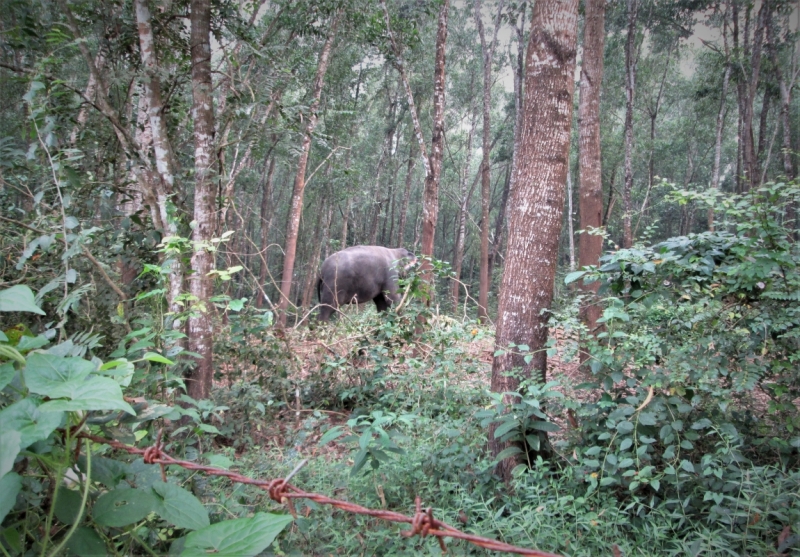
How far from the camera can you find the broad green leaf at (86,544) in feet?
3.92

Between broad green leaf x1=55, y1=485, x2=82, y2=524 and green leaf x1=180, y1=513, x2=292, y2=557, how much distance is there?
13.3 inches

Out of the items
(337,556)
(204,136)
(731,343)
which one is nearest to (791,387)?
(731,343)

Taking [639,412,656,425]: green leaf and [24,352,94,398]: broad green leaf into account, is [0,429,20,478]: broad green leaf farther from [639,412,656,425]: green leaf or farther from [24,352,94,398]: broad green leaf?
[639,412,656,425]: green leaf

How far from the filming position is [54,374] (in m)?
1.19

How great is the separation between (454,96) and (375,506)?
2368 cm

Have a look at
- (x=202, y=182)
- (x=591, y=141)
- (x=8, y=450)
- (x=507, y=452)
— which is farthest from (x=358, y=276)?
(x=8, y=450)

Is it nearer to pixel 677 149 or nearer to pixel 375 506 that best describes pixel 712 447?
pixel 375 506

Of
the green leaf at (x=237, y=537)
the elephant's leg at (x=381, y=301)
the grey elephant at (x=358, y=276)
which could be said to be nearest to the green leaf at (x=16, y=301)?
the green leaf at (x=237, y=537)

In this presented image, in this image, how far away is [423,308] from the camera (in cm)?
530

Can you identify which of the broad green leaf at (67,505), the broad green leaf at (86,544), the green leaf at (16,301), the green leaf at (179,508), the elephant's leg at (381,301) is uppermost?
the green leaf at (16,301)

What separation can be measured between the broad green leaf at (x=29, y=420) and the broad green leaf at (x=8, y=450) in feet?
0.25

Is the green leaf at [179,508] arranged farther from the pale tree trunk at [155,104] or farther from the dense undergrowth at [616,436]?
the pale tree trunk at [155,104]

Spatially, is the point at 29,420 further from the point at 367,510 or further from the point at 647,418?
the point at 647,418

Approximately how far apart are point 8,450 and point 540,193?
3.02 meters
